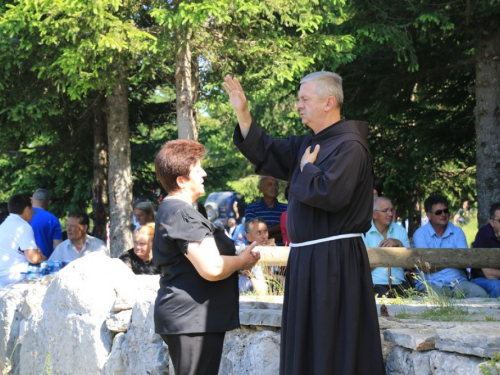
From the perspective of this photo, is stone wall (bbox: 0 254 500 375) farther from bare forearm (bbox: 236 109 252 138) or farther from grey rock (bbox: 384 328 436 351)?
bare forearm (bbox: 236 109 252 138)

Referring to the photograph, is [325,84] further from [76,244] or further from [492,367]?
[76,244]

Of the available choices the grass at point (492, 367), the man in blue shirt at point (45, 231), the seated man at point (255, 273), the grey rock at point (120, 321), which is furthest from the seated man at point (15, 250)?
the grass at point (492, 367)

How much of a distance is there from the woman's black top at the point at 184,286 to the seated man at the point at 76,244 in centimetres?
490

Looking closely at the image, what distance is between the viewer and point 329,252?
13.0ft

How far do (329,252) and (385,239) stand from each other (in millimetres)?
3200

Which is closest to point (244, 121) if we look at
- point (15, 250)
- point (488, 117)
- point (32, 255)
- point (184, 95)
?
point (32, 255)

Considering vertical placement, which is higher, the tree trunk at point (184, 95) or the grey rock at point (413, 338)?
A: the tree trunk at point (184, 95)

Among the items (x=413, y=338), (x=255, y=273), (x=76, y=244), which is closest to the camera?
(x=413, y=338)

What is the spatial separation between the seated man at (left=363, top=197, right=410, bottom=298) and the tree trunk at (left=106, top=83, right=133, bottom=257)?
4568mm

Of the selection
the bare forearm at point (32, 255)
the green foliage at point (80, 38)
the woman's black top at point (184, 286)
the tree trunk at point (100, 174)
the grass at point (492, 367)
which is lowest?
the grass at point (492, 367)

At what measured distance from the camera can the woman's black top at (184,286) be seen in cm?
388

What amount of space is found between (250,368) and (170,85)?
8048 millimetres

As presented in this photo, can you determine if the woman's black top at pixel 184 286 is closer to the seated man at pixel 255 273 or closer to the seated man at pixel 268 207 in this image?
the seated man at pixel 255 273

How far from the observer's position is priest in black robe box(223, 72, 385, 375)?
3.88m
